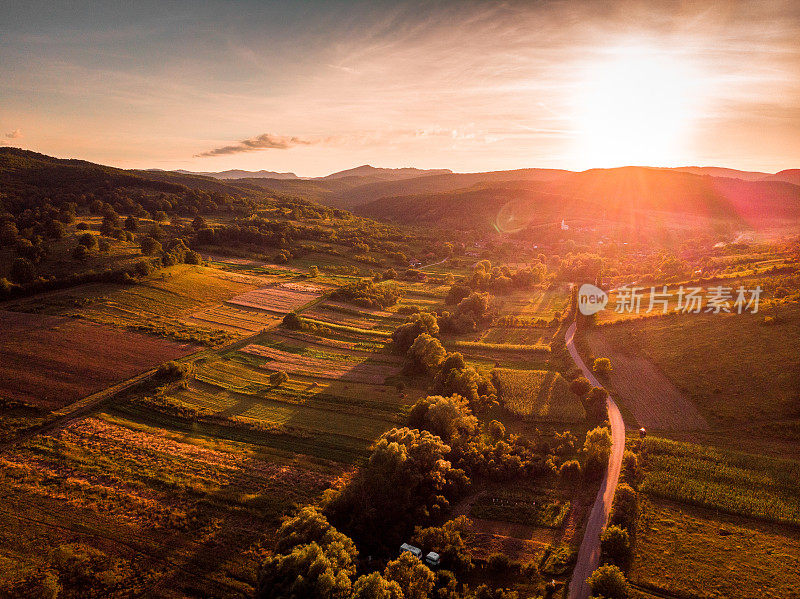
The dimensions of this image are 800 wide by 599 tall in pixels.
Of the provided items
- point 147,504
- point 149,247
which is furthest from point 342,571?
point 149,247

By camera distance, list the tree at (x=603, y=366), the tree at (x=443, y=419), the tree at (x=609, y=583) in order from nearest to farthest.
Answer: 1. the tree at (x=609, y=583)
2. the tree at (x=443, y=419)
3. the tree at (x=603, y=366)

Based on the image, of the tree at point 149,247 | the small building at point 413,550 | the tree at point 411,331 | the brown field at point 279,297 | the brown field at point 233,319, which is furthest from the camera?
the tree at point 149,247

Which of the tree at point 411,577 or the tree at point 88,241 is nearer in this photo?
the tree at point 411,577

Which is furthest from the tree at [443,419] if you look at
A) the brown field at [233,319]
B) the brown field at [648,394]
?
the brown field at [233,319]

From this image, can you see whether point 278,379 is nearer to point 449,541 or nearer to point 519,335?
point 449,541

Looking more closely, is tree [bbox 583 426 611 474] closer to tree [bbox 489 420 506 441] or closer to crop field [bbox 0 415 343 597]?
tree [bbox 489 420 506 441]

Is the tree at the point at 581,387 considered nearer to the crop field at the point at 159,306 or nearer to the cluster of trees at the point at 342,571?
the cluster of trees at the point at 342,571

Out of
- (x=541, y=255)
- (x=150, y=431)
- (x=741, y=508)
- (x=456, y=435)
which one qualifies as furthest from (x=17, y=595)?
(x=541, y=255)

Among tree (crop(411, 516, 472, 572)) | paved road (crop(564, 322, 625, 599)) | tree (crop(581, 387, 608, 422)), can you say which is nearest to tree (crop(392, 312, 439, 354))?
tree (crop(581, 387, 608, 422))
